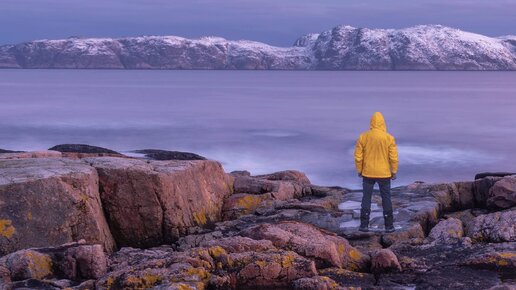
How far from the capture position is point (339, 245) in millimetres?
9258

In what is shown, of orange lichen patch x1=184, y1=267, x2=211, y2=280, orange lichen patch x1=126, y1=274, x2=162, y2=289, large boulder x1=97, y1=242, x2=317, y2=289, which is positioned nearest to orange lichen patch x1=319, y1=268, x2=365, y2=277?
large boulder x1=97, y1=242, x2=317, y2=289

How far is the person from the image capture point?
37.2 ft

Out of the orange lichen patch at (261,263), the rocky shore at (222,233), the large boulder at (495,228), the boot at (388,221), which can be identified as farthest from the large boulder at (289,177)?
the orange lichen patch at (261,263)

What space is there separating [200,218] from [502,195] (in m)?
5.66

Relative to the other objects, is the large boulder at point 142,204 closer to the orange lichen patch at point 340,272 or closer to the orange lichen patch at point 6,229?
the orange lichen patch at point 6,229

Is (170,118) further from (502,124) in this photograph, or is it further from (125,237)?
(125,237)

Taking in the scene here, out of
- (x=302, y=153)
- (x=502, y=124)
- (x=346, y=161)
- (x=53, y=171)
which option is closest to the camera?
(x=53, y=171)

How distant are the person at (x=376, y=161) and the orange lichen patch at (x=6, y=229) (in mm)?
5405

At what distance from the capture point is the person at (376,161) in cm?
1134

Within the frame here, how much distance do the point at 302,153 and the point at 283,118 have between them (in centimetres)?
1976

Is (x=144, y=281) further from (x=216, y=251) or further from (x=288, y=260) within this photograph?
(x=288, y=260)

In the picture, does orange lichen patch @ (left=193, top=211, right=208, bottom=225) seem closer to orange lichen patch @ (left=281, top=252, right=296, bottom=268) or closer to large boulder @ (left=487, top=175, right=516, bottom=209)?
orange lichen patch @ (left=281, top=252, right=296, bottom=268)

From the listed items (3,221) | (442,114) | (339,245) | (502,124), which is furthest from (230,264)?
(442,114)

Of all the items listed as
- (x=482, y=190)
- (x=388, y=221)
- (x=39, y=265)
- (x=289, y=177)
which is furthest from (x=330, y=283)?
(x=289, y=177)
